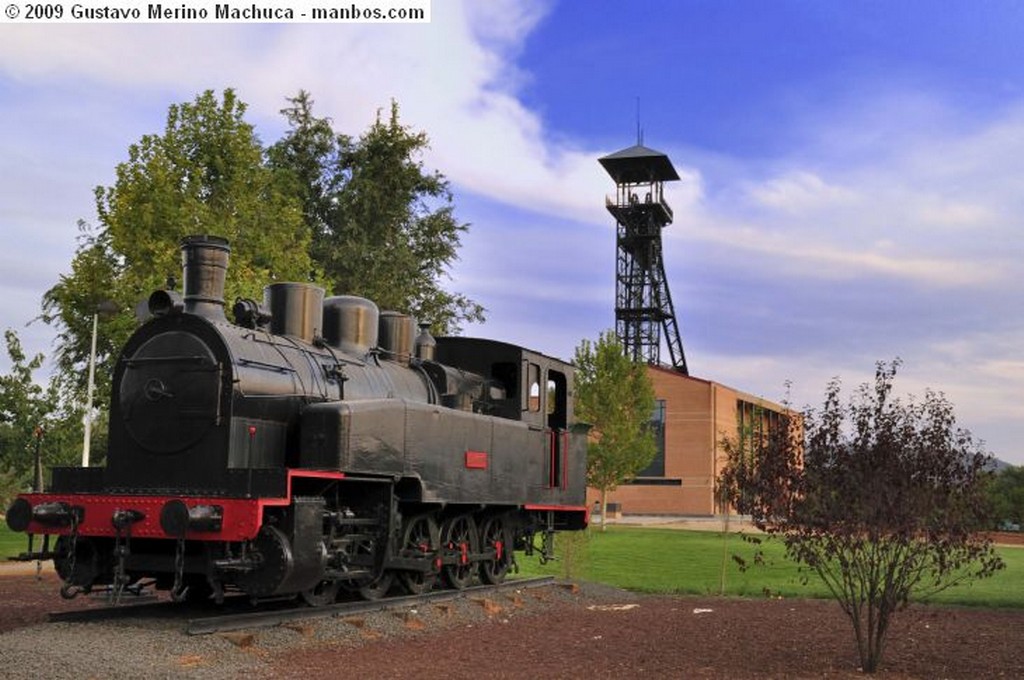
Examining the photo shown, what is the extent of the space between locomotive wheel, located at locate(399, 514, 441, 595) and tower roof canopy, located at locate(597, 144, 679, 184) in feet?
178

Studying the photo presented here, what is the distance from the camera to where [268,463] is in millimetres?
10742

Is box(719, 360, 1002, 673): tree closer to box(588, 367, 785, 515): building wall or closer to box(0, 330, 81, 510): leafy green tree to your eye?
box(0, 330, 81, 510): leafy green tree

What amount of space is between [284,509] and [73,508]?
2.20 meters

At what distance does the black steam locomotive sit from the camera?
9.58 m

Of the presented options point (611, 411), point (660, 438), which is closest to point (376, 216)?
point (611, 411)

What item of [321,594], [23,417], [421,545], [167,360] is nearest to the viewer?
[167,360]

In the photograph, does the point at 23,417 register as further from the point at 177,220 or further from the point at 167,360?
the point at 167,360

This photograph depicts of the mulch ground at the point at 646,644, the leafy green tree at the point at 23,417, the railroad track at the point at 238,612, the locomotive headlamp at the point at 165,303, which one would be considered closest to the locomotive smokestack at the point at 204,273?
the locomotive headlamp at the point at 165,303

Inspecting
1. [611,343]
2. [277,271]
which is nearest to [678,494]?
[611,343]

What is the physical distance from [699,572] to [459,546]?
948cm

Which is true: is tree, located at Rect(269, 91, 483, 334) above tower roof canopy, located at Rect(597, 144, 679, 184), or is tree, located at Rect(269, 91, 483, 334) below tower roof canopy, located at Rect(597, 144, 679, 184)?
below

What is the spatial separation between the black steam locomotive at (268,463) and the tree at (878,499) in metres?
4.29

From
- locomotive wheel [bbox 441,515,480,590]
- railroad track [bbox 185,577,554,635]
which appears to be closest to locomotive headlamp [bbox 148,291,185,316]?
railroad track [bbox 185,577,554,635]

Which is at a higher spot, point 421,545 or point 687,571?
point 421,545
